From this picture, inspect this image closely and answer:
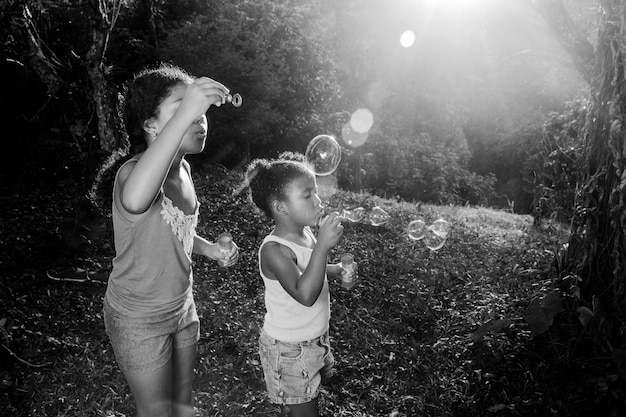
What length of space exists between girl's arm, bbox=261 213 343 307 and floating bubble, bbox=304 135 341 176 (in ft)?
6.94

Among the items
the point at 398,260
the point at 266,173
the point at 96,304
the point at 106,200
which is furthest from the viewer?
the point at 398,260

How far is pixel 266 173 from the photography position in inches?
100

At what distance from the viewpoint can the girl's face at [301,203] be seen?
246 cm

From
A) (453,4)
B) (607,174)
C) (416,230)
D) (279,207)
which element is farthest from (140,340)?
(453,4)

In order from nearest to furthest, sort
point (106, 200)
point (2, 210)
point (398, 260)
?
point (106, 200), point (398, 260), point (2, 210)

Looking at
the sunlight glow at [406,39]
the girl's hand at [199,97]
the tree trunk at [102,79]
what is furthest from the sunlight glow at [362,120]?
the girl's hand at [199,97]

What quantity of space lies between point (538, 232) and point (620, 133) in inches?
202

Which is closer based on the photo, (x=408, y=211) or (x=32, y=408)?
(x=32, y=408)

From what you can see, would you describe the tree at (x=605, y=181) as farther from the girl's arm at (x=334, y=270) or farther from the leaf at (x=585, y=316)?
the girl's arm at (x=334, y=270)

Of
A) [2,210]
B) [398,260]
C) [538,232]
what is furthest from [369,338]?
[2,210]

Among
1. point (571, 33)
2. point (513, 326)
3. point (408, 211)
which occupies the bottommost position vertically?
point (408, 211)

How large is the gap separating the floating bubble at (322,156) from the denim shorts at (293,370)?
85.2 inches

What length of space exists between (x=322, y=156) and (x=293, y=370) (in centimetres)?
241

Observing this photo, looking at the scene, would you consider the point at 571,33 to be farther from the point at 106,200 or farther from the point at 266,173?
the point at 106,200
